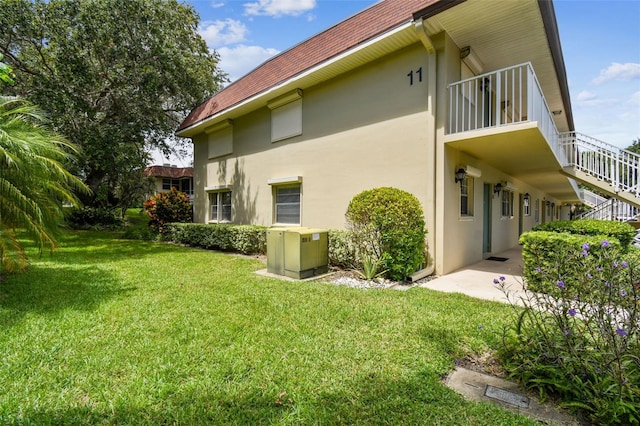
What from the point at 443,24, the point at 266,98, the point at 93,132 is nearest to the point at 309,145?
the point at 266,98

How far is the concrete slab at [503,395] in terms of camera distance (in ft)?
7.42

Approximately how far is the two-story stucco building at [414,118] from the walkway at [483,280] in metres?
0.39

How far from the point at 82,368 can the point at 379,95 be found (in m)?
7.82

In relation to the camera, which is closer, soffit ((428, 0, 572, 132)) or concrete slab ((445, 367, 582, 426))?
concrete slab ((445, 367, 582, 426))

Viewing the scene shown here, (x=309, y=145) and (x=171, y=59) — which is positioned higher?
(x=171, y=59)

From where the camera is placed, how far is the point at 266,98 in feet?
33.9

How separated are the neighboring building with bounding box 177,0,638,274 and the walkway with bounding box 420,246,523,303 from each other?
1.32 ft

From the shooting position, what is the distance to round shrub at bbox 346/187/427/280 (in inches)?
245

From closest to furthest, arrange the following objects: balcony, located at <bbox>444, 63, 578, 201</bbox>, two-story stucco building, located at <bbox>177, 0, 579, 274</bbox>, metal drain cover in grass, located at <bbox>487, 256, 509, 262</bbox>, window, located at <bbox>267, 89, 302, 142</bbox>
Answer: balcony, located at <bbox>444, 63, 578, 201</bbox> → two-story stucco building, located at <bbox>177, 0, 579, 274</bbox> → metal drain cover in grass, located at <bbox>487, 256, 509, 262</bbox> → window, located at <bbox>267, 89, 302, 142</bbox>

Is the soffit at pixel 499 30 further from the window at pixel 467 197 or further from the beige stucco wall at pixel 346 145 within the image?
the window at pixel 467 197

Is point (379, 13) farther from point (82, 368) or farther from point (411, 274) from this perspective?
point (82, 368)

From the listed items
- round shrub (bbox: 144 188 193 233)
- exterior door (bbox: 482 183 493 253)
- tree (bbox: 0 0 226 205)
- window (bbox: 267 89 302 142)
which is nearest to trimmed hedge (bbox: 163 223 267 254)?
round shrub (bbox: 144 188 193 233)

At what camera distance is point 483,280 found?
6543mm

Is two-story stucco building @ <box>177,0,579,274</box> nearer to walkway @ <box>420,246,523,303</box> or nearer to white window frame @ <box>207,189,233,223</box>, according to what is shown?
walkway @ <box>420,246,523,303</box>
